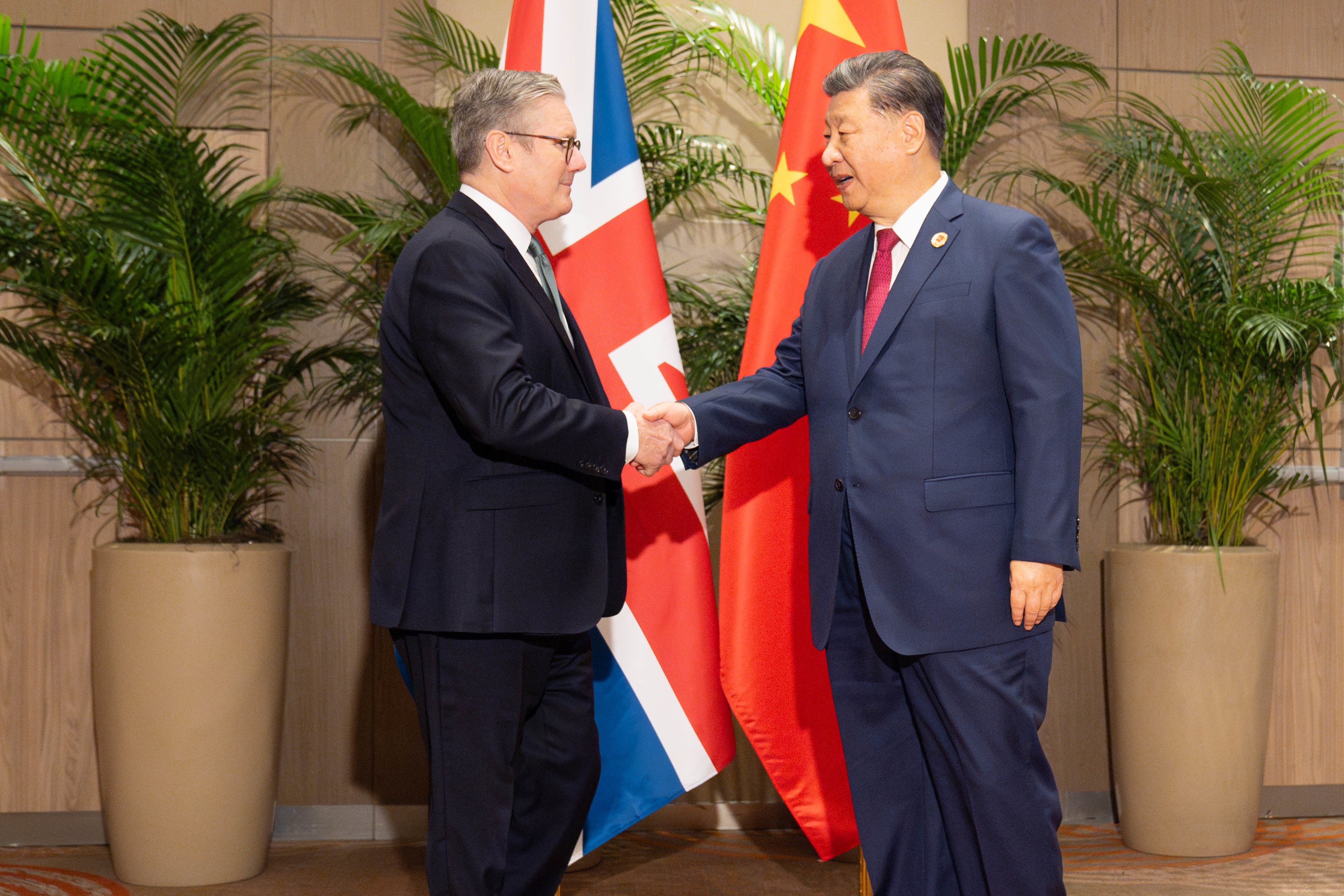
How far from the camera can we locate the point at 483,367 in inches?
72.0

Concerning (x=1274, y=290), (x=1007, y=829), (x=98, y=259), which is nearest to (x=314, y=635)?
(x=98, y=259)

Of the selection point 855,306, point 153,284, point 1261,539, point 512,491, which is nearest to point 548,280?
point 512,491

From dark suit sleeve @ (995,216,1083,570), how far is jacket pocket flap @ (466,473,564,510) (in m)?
0.80

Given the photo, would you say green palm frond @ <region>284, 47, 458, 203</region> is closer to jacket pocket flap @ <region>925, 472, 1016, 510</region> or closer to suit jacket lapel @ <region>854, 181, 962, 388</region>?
suit jacket lapel @ <region>854, 181, 962, 388</region>

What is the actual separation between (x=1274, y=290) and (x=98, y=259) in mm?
3173

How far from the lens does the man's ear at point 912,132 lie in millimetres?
2086

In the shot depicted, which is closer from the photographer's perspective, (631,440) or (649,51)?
(631,440)

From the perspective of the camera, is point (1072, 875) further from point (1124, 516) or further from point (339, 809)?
point (339, 809)

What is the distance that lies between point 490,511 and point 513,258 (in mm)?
467

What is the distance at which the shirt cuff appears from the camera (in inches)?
80.4

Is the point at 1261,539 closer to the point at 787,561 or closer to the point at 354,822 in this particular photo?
the point at 787,561

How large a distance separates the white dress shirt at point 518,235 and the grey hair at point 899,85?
0.66 metres

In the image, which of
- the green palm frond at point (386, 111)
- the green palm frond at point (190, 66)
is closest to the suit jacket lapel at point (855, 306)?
the green palm frond at point (386, 111)

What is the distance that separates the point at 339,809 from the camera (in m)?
3.41
